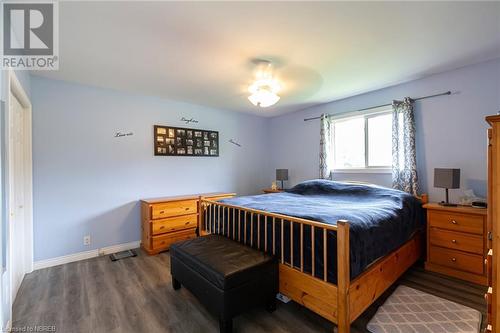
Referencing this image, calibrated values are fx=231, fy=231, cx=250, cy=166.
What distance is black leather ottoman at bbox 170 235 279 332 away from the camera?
1.64m

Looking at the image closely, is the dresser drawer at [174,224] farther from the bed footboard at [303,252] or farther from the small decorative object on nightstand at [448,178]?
the small decorative object on nightstand at [448,178]

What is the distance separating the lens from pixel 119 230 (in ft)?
11.2

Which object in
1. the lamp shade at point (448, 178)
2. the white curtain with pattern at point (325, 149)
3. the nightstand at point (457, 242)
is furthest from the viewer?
the white curtain with pattern at point (325, 149)

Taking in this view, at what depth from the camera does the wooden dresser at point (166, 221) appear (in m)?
3.27

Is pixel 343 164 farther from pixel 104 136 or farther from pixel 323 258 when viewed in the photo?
pixel 104 136

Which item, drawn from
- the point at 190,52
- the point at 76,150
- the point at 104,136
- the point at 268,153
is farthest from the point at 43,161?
the point at 268,153

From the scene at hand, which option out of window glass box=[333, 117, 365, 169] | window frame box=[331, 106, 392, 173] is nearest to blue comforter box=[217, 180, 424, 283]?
window frame box=[331, 106, 392, 173]

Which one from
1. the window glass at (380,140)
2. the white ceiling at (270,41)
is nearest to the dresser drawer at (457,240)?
the window glass at (380,140)

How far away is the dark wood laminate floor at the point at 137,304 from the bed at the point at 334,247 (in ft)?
0.69

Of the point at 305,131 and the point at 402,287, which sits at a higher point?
the point at 305,131

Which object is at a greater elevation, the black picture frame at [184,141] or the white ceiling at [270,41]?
the white ceiling at [270,41]

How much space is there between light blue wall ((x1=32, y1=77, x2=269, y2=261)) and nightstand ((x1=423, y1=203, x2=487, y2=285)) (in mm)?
3432

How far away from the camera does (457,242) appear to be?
8.11ft

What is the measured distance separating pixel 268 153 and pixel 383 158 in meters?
2.47
